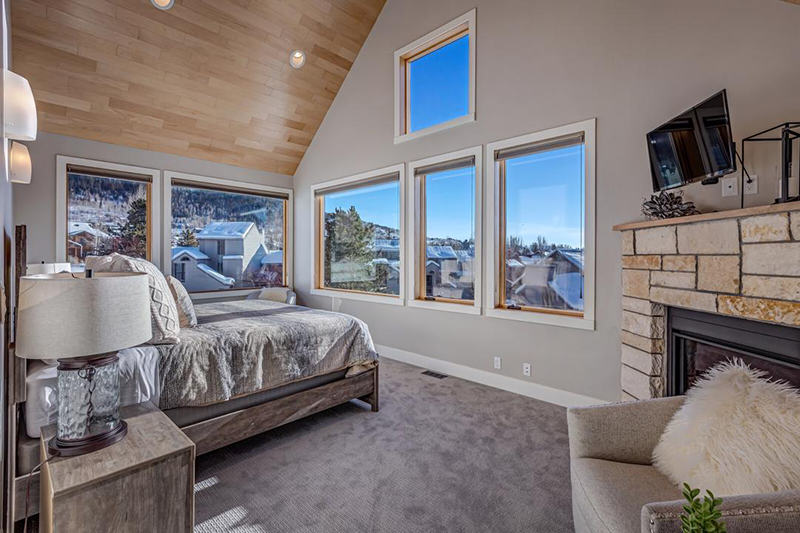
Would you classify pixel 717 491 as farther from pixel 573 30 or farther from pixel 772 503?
pixel 573 30

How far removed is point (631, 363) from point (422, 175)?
268 cm

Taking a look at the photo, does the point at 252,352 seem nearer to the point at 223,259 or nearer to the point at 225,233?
the point at 223,259

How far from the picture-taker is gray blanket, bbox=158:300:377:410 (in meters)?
2.09

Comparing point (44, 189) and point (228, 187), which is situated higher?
point (228, 187)

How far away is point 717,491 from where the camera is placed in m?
1.16

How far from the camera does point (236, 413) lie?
228 cm

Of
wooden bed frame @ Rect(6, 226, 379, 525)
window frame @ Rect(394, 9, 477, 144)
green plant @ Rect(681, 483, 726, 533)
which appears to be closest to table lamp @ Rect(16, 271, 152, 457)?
wooden bed frame @ Rect(6, 226, 379, 525)

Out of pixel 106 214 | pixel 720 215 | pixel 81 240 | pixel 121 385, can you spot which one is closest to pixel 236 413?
pixel 121 385

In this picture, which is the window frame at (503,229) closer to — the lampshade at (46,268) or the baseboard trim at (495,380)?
the baseboard trim at (495,380)

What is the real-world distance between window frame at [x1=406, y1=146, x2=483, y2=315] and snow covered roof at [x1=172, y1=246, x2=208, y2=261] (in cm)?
283

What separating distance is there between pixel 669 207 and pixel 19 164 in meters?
4.03

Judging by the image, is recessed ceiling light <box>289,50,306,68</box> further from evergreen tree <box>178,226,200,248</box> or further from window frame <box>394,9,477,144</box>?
evergreen tree <box>178,226,200,248</box>

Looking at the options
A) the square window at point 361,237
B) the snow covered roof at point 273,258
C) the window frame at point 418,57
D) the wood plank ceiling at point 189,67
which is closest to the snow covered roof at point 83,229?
the wood plank ceiling at point 189,67

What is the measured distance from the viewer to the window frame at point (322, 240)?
4363mm
